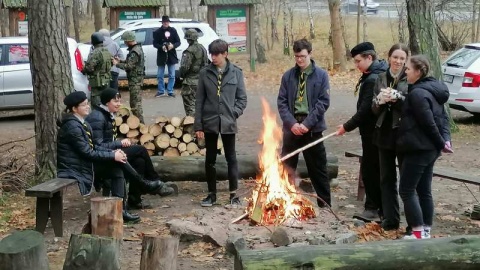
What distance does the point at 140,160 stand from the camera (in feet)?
29.3

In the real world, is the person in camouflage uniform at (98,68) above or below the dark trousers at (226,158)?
above

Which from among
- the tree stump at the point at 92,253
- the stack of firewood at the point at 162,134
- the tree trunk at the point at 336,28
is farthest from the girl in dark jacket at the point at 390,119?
the tree trunk at the point at 336,28

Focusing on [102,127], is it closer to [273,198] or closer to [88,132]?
[88,132]

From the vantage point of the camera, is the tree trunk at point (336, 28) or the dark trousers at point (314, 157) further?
the tree trunk at point (336, 28)

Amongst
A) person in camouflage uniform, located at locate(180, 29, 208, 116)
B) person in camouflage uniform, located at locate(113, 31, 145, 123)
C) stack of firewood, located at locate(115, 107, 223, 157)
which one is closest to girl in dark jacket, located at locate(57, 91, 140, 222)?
stack of firewood, located at locate(115, 107, 223, 157)

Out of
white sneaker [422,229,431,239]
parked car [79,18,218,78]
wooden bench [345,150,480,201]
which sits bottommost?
white sneaker [422,229,431,239]

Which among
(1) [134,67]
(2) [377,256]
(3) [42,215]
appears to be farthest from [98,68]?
(2) [377,256]

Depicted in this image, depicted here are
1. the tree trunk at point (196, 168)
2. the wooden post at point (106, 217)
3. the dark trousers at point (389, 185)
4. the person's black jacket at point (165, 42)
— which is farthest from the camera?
the person's black jacket at point (165, 42)

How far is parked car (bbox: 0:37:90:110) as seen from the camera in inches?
617

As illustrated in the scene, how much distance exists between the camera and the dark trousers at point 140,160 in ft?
29.0

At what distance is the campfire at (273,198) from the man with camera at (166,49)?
37.4 ft

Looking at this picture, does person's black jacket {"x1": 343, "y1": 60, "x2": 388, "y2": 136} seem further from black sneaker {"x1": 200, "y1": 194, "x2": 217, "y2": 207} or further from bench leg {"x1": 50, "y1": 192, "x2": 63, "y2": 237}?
bench leg {"x1": 50, "y1": 192, "x2": 63, "y2": 237}

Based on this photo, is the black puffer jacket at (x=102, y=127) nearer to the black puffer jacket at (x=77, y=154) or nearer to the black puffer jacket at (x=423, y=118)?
the black puffer jacket at (x=77, y=154)

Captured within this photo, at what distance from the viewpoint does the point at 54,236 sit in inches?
305
